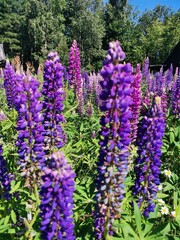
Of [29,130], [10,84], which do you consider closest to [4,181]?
[29,130]

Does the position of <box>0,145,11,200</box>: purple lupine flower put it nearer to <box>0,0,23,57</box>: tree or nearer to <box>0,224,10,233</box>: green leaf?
<box>0,224,10,233</box>: green leaf

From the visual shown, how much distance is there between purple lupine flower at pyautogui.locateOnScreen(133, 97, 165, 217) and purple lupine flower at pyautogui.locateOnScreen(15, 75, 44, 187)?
100cm

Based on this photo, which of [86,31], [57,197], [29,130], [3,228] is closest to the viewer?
[57,197]

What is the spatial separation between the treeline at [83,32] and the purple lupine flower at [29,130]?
32.5 metres

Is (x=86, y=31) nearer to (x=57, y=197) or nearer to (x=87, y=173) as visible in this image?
(x=87, y=173)

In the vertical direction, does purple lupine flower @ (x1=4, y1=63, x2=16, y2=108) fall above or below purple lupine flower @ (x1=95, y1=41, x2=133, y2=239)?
above

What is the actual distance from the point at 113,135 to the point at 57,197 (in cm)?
64

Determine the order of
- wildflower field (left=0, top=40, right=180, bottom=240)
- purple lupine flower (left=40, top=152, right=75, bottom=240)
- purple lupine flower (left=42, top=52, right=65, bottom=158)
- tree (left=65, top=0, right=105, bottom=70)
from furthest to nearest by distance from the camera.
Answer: tree (left=65, top=0, right=105, bottom=70)
purple lupine flower (left=42, top=52, right=65, bottom=158)
wildflower field (left=0, top=40, right=180, bottom=240)
purple lupine flower (left=40, top=152, right=75, bottom=240)

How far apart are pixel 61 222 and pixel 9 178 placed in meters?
1.57

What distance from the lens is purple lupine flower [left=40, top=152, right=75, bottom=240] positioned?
5.88ft

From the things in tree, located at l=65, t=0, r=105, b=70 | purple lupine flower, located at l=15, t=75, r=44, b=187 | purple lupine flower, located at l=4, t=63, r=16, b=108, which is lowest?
purple lupine flower, located at l=15, t=75, r=44, b=187

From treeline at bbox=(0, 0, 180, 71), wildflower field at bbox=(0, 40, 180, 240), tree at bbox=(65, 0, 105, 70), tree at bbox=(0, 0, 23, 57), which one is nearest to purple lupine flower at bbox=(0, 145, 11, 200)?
wildflower field at bbox=(0, 40, 180, 240)

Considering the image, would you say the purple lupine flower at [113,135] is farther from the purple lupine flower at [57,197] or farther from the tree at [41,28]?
A: the tree at [41,28]

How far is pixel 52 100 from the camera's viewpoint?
323 centimetres
